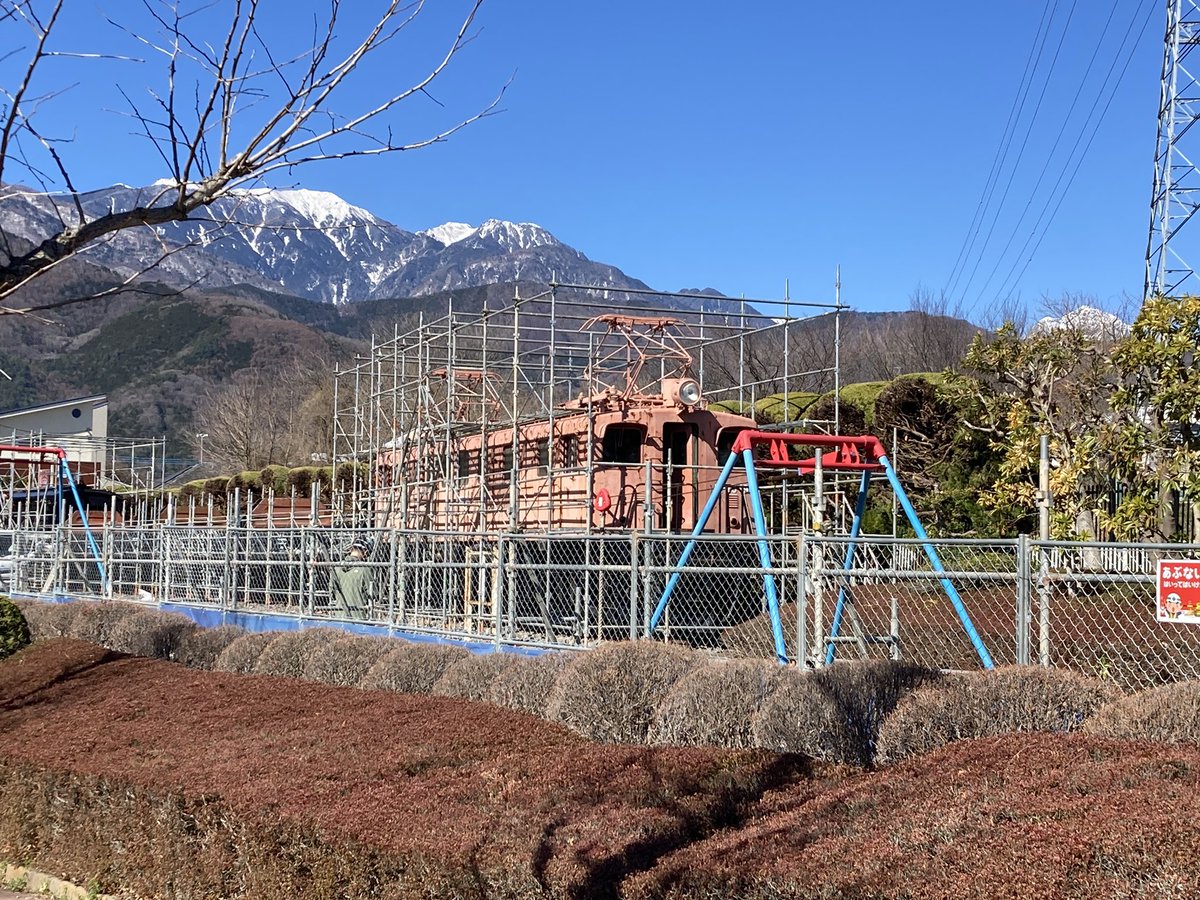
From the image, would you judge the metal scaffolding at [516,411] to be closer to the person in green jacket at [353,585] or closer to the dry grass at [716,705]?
the person in green jacket at [353,585]

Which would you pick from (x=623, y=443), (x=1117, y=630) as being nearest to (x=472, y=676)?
(x=1117, y=630)

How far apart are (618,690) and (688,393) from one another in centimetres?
1153

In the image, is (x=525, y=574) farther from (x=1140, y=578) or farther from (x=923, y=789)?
(x=923, y=789)

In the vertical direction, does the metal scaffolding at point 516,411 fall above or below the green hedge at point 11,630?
above

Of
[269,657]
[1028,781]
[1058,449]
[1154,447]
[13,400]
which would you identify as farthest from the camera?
[13,400]

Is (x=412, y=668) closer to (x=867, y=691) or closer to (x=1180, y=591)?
(x=867, y=691)

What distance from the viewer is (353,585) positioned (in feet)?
66.4

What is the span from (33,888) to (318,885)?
2940mm

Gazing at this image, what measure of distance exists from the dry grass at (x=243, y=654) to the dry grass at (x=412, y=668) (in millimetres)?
2059

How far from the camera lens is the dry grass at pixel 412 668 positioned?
1105cm

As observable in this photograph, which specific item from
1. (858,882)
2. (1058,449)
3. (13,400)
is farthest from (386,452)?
(13,400)

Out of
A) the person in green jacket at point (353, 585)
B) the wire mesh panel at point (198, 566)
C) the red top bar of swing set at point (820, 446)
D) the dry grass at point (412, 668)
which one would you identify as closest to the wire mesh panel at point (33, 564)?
the wire mesh panel at point (198, 566)

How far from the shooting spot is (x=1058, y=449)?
1858 centimetres

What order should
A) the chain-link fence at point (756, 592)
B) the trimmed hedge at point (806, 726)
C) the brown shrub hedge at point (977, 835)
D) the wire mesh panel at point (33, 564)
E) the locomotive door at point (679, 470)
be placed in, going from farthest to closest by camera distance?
the wire mesh panel at point (33, 564) → the locomotive door at point (679, 470) → the chain-link fence at point (756, 592) → the trimmed hedge at point (806, 726) → the brown shrub hedge at point (977, 835)
